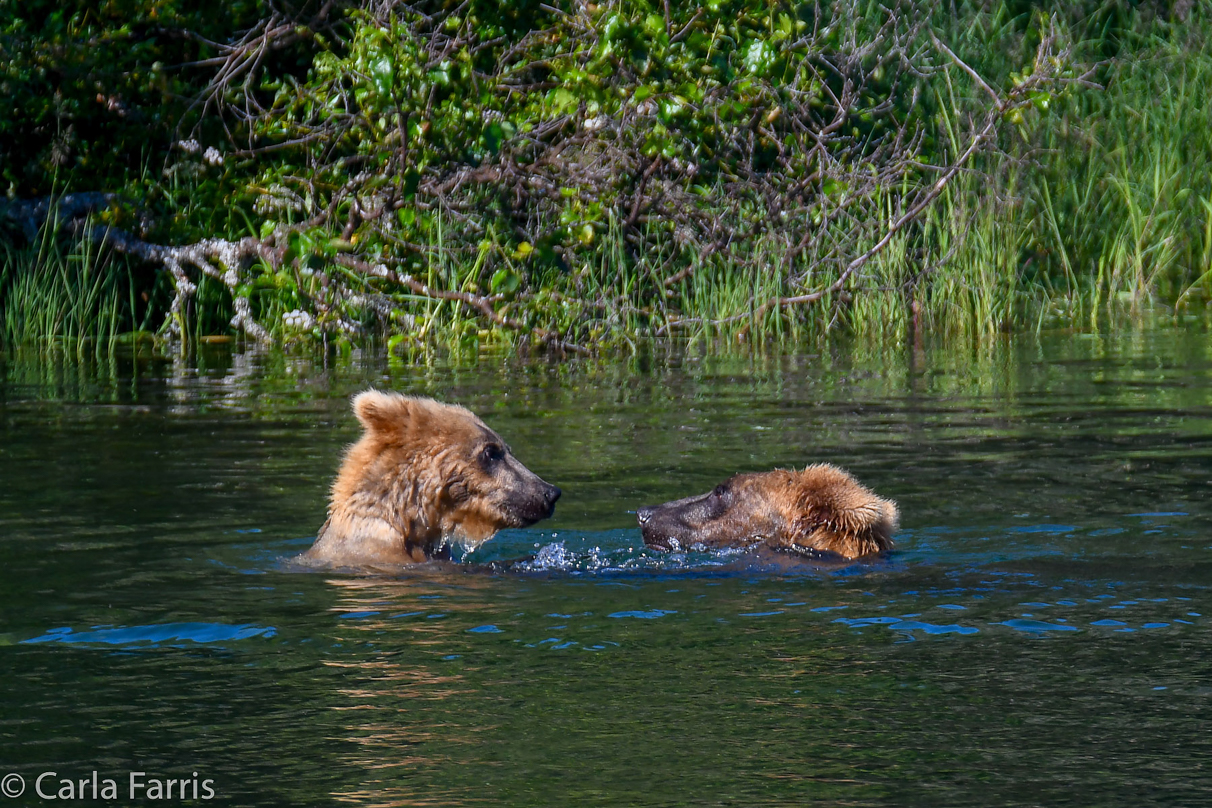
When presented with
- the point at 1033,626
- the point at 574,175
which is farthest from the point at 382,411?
the point at 574,175

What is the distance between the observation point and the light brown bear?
694 cm

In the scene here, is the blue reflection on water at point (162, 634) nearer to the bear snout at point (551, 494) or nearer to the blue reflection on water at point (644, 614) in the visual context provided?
the blue reflection on water at point (644, 614)

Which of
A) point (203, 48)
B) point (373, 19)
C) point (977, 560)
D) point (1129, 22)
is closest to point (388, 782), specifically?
point (977, 560)

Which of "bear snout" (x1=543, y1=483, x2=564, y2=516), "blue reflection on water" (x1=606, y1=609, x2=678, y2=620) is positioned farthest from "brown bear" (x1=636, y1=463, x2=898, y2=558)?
"blue reflection on water" (x1=606, y1=609, x2=678, y2=620)

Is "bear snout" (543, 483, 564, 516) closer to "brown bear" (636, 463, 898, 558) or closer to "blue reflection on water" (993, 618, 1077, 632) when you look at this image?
"brown bear" (636, 463, 898, 558)

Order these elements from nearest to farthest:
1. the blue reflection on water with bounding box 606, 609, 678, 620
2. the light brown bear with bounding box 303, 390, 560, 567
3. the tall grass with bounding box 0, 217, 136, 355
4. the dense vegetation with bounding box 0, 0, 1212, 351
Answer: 1. the blue reflection on water with bounding box 606, 609, 678, 620
2. the light brown bear with bounding box 303, 390, 560, 567
3. the dense vegetation with bounding box 0, 0, 1212, 351
4. the tall grass with bounding box 0, 217, 136, 355

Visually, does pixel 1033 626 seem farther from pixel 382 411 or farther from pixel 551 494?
pixel 382 411

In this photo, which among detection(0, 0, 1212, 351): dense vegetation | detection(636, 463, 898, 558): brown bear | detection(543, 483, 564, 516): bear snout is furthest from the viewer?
detection(0, 0, 1212, 351): dense vegetation

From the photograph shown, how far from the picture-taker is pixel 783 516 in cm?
751

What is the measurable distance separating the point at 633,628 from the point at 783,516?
2036mm

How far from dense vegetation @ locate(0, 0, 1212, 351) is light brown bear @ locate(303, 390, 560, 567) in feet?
23.8

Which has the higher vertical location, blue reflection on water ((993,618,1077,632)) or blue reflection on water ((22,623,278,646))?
blue reflection on water ((22,623,278,646))

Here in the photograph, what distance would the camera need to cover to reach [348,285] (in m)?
15.9

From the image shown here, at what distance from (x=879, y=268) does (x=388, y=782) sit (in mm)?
12983
